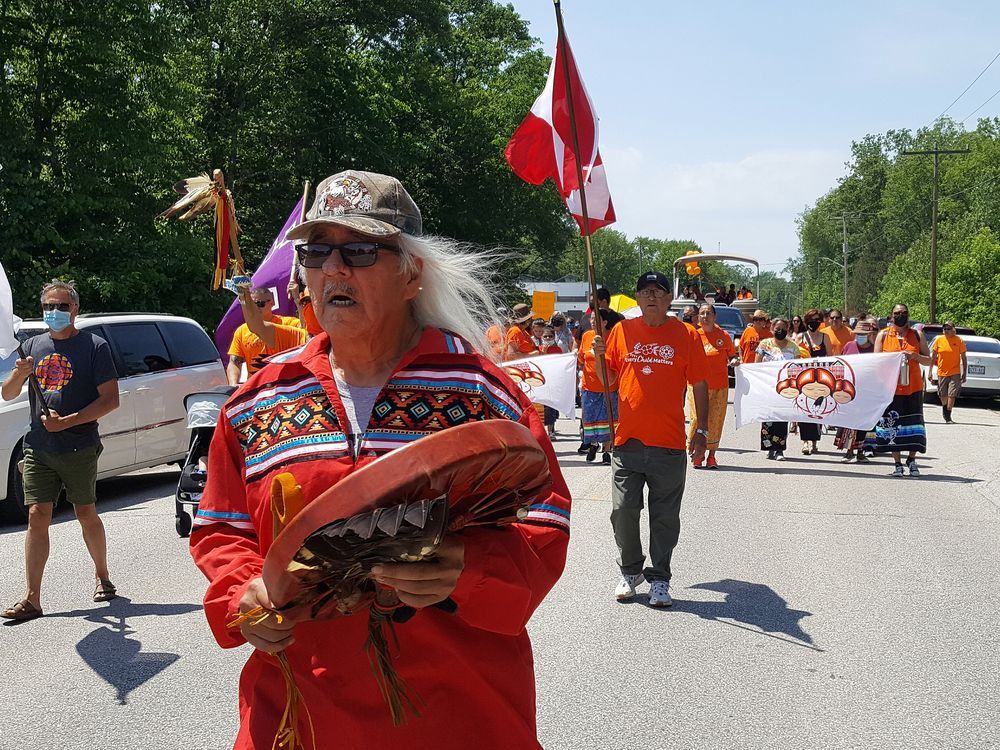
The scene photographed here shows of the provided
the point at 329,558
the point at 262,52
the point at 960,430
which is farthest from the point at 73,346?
the point at 262,52

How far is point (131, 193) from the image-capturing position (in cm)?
2091

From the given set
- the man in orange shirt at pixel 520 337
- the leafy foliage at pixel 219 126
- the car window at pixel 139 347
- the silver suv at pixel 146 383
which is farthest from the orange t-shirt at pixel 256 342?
the man in orange shirt at pixel 520 337

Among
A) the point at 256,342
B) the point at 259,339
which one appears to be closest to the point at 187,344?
the point at 256,342

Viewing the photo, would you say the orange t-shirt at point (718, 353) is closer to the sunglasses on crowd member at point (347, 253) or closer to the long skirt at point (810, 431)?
the long skirt at point (810, 431)

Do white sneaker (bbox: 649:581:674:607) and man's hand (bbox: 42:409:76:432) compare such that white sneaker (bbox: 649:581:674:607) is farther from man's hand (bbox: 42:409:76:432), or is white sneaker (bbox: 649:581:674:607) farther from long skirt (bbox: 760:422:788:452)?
long skirt (bbox: 760:422:788:452)

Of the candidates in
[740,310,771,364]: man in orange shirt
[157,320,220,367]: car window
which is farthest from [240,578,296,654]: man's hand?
[740,310,771,364]: man in orange shirt

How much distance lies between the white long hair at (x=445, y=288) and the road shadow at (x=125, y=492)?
8.25 meters

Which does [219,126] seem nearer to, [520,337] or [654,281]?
[520,337]

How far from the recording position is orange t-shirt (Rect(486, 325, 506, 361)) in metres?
2.69

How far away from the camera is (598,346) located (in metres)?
7.62

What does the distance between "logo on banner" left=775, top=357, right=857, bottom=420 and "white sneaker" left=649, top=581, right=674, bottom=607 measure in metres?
8.02

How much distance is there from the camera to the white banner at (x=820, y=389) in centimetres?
1416

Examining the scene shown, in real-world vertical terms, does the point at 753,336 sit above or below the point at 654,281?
below

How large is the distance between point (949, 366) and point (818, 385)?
748 cm
